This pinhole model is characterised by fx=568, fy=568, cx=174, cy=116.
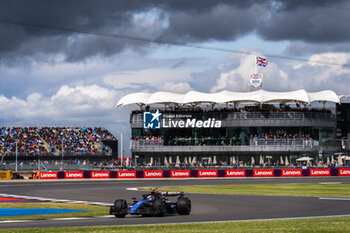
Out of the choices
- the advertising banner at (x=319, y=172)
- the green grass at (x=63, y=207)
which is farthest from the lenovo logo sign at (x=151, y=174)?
the green grass at (x=63, y=207)

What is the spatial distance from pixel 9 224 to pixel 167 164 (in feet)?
234

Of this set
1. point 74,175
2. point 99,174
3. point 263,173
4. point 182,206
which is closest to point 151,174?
point 99,174

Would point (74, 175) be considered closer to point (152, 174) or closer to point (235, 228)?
point (152, 174)

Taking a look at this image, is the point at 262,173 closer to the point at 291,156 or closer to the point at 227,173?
the point at 227,173

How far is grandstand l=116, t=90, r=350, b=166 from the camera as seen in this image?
299 feet

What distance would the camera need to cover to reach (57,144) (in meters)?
104

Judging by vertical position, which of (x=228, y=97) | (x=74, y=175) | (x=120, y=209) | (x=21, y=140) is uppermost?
(x=228, y=97)

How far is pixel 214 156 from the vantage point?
9162 centimetres

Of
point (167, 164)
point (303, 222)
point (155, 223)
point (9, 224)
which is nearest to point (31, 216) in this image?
point (9, 224)

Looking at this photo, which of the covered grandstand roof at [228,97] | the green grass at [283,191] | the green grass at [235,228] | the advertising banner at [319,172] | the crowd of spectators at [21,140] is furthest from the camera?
the crowd of spectators at [21,140]

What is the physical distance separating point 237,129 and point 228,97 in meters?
5.56

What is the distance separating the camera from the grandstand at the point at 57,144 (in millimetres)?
99000

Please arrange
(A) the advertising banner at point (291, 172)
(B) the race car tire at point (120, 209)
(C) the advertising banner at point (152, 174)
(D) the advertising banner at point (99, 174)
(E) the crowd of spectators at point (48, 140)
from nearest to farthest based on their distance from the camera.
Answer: (B) the race car tire at point (120, 209)
(D) the advertising banner at point (99, 174)
(C) the advertising banner at point (152, 174)
(A) the advertising banner at point (291, 172)
(E) the crowd of spectators at point (48, 140)

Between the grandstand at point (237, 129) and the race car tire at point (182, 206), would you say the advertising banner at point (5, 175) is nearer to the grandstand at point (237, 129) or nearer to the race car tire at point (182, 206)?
the grandstand at point (237, 129)
